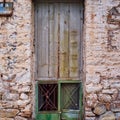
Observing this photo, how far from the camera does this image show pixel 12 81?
17.8 feet

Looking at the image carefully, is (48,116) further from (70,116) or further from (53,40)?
(53,40)

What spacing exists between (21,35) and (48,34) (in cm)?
45

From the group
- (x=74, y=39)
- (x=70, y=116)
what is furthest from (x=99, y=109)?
(x=74, y=39)

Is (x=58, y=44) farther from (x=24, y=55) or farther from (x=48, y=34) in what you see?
(x=24, y=55)

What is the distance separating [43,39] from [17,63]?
22.8 inches

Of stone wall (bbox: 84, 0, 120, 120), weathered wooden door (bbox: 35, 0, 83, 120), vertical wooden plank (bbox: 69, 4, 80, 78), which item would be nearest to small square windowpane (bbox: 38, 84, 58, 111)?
weathered wooden door (bbox: 35, 0, 83, 120)

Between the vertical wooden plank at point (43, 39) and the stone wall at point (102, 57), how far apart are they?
66cm

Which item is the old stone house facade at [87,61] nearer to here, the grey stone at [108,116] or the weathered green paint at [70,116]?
the grey stone at [108,116]

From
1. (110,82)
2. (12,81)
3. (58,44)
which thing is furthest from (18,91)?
(110,82)

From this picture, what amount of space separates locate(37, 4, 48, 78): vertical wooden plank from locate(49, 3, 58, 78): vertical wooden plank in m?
0.06

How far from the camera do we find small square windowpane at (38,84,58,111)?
5629mm

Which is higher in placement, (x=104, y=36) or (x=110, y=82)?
(x=104, y=36)

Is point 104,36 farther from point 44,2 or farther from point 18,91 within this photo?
point 18,91

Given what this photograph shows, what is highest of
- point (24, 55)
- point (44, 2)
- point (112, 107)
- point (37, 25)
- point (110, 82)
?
point (44, 2)
